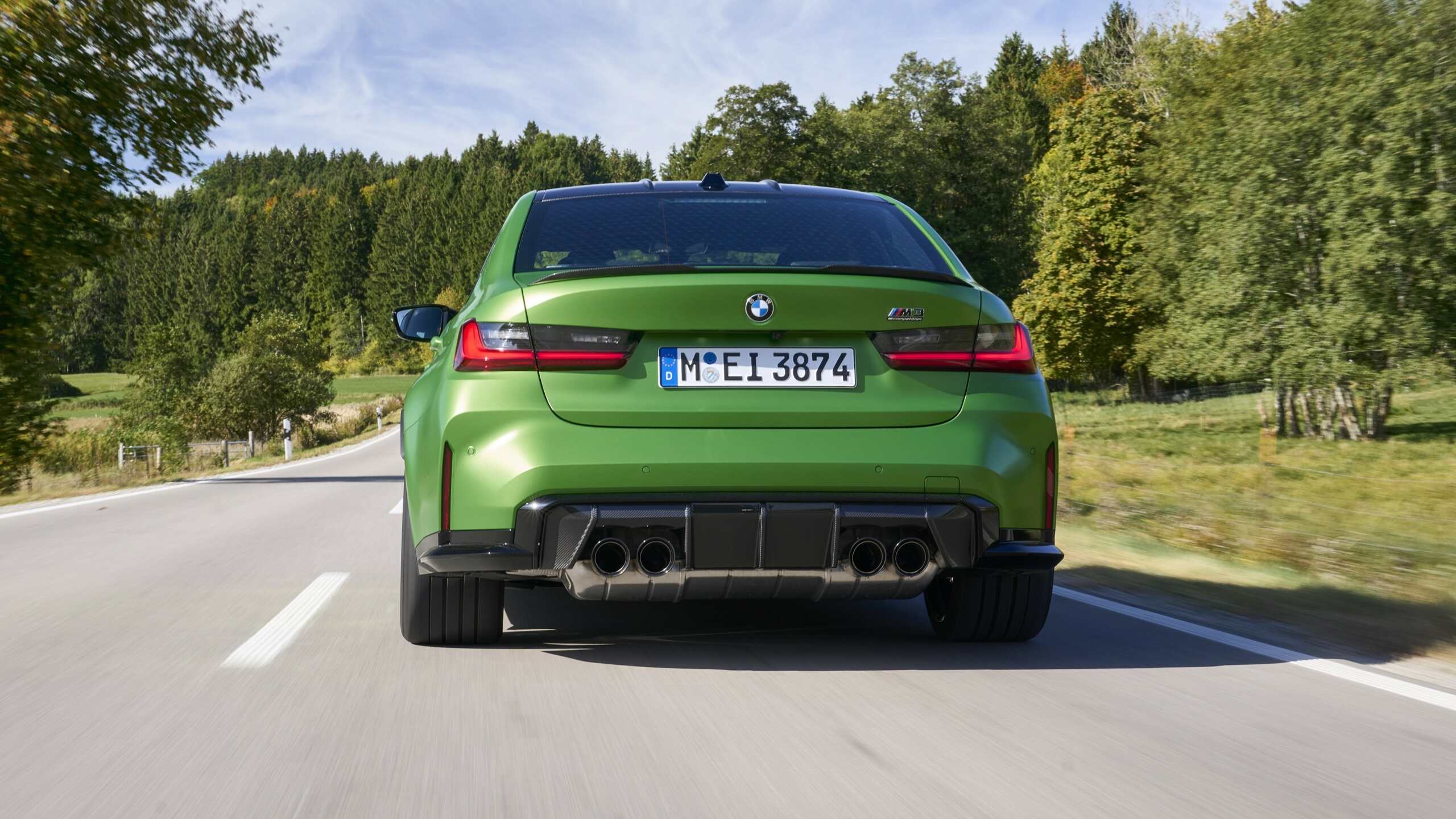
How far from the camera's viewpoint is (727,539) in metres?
4.02

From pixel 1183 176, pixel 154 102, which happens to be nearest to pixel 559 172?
pixel 1183 176

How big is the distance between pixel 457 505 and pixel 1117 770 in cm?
213

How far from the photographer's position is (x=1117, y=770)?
321 centimetres

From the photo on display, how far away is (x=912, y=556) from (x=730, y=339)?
0.93 m

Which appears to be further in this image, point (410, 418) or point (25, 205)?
point (25, 205)

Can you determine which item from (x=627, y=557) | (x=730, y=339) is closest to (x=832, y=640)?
(x=627, y=557)

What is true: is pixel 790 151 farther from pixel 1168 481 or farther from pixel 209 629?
pixel 209 629

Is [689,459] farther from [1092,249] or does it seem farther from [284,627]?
[1092,249]

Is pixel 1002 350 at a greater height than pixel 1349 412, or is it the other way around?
pixel 1002 350

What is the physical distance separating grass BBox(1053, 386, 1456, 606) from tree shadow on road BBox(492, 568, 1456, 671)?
6.95 feet

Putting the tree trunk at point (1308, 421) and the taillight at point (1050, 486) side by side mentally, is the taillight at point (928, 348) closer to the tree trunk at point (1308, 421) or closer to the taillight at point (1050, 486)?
the taillight at point (1050, 486)

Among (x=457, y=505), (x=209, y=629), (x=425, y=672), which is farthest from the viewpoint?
(x=209, y=629)

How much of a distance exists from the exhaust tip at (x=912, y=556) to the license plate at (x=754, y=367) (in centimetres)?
55

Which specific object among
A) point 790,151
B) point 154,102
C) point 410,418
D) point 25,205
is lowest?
point 410,418
